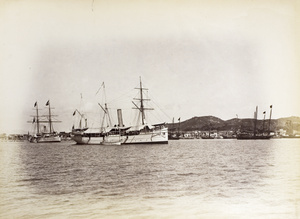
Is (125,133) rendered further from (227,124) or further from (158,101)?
(227,124)

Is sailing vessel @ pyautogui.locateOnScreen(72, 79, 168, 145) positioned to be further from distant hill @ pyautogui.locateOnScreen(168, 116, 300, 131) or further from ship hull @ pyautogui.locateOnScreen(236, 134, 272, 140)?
ship hull @ pyautogui.locateOnScreen(236, 134, 272, 140)

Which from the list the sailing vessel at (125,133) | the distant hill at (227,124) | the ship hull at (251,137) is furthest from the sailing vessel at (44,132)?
the ship hull at (251,137)

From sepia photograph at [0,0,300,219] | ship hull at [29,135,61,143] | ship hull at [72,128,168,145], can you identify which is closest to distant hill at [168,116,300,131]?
sepia photograph at [0,0,300,219]

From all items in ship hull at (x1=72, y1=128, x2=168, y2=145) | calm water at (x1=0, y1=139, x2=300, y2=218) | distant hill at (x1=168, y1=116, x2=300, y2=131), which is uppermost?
distant hill at (x1=168, y1=116, x2=300, y2=131)

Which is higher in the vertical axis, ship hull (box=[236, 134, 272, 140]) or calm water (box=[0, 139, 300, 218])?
ship hull (box=[236, 134, 272, 140])

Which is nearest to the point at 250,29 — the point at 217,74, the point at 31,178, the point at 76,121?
the point at 217,74

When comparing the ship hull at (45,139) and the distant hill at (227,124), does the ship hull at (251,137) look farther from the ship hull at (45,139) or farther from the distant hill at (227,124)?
the ship hull at (45,139)

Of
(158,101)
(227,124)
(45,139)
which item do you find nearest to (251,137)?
(227,124)
